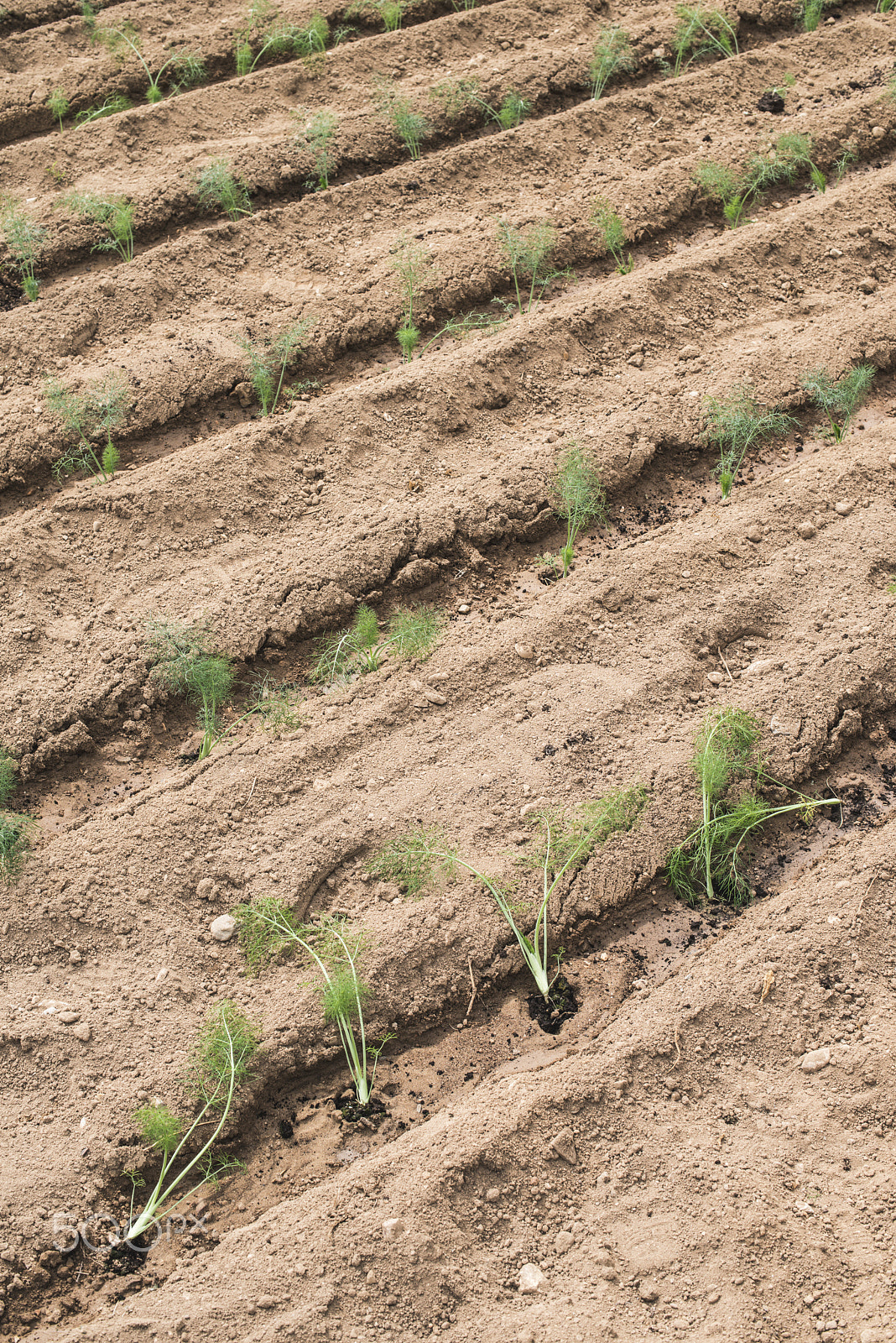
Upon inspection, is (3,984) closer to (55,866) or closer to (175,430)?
(55,866)

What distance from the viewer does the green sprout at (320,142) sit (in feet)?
15.0

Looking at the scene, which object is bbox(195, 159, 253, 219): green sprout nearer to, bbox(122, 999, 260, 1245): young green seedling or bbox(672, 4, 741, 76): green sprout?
bbox(672, 4, 741, 76): green sprout

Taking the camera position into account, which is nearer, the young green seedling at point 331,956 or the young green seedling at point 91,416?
the young green seedling at point 331,956

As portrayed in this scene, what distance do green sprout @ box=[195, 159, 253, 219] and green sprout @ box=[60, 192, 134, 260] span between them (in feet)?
1.09

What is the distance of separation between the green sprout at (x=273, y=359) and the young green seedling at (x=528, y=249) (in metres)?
0.91

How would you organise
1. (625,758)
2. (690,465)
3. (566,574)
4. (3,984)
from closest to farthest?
(3,984), (625,758), (566,574), (690,465)

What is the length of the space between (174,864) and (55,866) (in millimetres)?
380

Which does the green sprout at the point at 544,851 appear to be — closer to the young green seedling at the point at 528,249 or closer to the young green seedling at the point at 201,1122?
the young green seedling at the point at 201,1122

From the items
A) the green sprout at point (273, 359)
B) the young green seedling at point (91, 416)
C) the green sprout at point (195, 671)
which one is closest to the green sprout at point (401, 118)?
the green sprout at point (273, 359)

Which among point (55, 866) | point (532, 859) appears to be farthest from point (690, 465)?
point (55, 866)

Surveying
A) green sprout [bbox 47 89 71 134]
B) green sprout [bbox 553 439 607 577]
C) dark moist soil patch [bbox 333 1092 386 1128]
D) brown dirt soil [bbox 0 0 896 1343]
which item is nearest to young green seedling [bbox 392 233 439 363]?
brown dirt soil [bbox 0 0 896 1343]

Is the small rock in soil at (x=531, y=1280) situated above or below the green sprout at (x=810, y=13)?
below

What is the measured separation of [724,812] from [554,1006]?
81 centimetres

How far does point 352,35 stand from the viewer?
511 centimetres
